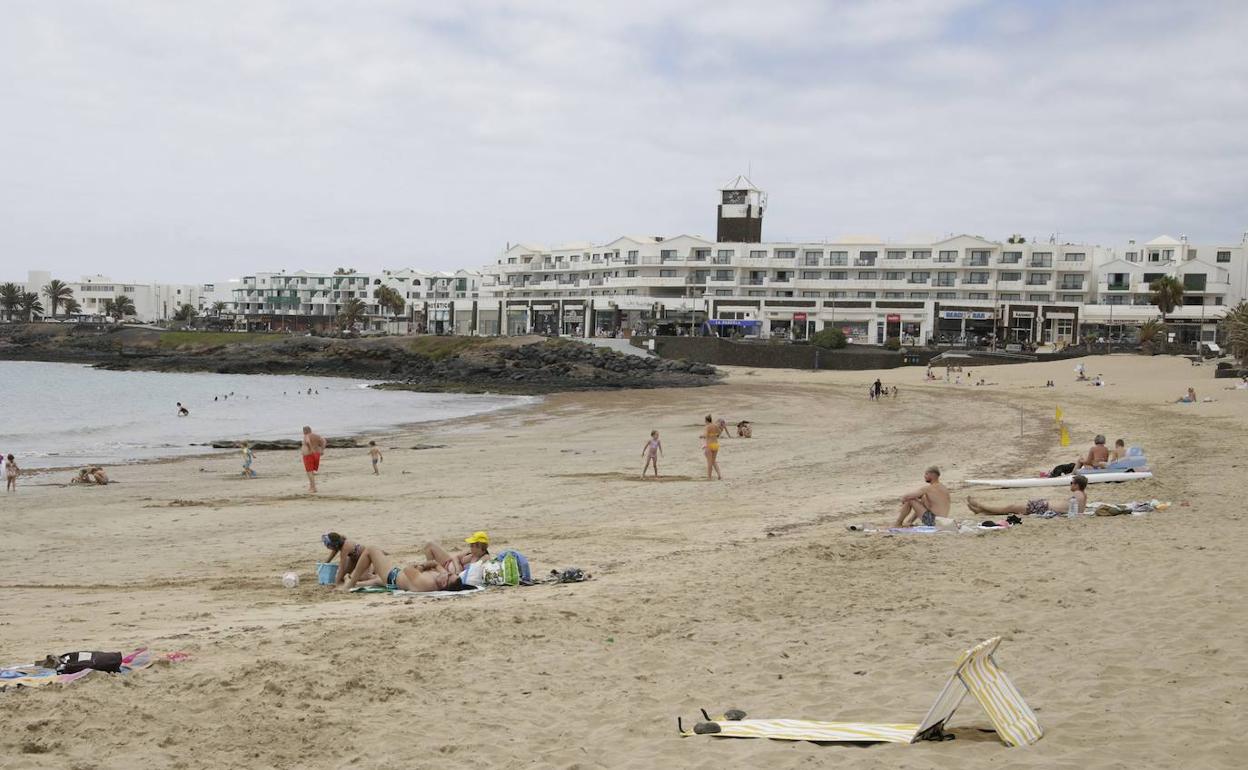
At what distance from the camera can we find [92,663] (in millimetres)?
7078

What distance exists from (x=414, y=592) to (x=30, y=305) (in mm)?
173296

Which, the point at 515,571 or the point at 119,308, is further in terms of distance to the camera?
the point at 119,308

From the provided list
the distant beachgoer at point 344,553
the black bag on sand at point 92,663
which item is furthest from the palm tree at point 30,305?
the black bag on sand at point 92,663

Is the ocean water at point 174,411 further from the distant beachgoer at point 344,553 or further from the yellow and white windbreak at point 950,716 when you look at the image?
the yellow and white windbreak at point 950,716

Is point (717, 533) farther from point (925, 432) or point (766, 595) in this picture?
point (925, 432)

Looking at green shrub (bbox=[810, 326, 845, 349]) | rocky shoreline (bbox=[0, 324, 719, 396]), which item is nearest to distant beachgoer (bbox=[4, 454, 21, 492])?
rocky shoreline (bbox=[0, 324, 719, 396])

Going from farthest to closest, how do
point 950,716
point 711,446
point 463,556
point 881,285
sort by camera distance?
1. point 881,285
2. point 711,446
3. point 463,556
4. point 950,716

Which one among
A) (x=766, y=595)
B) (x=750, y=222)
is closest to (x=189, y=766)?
(x=766, y=595)

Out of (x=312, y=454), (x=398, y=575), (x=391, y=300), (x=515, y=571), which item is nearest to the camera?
(x=515, y=571)

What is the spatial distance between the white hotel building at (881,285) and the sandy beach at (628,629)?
74.1 metres

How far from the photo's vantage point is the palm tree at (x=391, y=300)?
13450 cm

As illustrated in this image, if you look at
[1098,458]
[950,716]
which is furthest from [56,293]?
[950,716]

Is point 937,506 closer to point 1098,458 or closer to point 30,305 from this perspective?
point 1098,458

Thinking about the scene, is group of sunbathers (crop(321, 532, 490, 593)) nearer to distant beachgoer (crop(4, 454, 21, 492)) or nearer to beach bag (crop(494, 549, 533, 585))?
beach bag (crop(494, 549, 533, 585))
